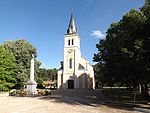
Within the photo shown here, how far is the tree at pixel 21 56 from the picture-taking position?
155ft

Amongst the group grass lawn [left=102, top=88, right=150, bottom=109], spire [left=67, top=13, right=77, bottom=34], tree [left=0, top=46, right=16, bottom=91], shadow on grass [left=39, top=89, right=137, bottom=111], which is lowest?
grass lawn [left=102, top=88, right=150, bottom=109]

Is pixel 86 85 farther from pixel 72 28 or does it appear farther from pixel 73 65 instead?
pixel 72 28

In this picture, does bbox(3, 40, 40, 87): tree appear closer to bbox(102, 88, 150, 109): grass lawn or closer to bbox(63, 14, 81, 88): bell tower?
bbox(63, 14, 81, 88): bell tower

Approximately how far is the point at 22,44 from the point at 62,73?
12.8m

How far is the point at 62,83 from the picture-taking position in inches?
2233

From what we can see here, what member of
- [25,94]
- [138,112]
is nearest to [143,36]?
[138,112]

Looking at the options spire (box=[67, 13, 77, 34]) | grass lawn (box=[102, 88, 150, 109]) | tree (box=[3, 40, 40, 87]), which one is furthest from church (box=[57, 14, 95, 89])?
grass lawn (box=[102, 88, 150, 109])

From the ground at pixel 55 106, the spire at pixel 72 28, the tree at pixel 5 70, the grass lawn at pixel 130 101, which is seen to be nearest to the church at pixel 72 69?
the spire at pixel 72 28

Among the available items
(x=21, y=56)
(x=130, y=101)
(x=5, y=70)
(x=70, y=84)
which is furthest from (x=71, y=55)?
(x=130, y=101)

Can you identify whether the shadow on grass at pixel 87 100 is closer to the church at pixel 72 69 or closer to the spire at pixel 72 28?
the church at pixel 72 69

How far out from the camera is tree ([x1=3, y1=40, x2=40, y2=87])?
1860 inches

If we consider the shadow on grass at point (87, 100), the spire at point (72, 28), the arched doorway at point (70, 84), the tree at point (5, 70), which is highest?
the spire at point (72, 28)

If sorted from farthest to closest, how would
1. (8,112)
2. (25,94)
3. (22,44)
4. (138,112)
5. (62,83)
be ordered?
(62,83), (22,44), (25,94), (138,112), (8,112)

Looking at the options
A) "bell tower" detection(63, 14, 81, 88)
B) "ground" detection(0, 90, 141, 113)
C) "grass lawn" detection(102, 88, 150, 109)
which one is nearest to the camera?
"ground" detection(0, 90, 141, 113)
